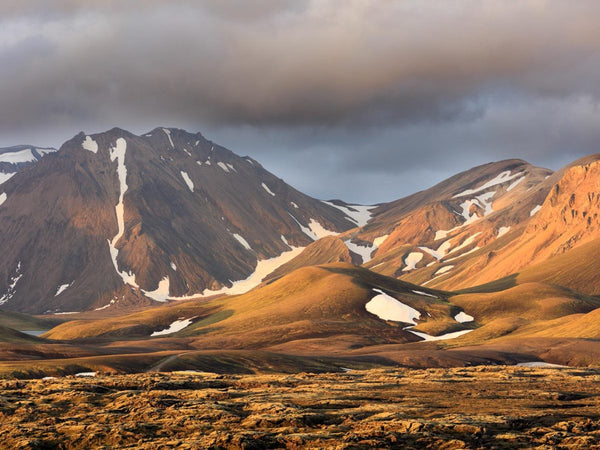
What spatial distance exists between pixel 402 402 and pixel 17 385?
39.0 meters

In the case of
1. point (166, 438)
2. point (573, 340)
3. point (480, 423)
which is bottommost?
point (573, 340)

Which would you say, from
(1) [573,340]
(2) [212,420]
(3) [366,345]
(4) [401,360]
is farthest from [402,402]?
(3) [366,345]

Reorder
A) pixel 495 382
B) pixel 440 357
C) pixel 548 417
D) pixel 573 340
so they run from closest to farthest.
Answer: pixel 548 417
pixel 495 382
pixel 440 357
pixel 573 340

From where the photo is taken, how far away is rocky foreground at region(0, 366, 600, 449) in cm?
4359

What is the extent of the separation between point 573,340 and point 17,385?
13367 centimetres

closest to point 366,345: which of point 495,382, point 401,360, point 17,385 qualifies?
point 401,360

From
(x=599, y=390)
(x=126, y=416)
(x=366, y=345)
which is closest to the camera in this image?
(x=126, y=416)

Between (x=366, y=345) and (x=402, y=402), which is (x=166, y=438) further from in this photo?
(x=366, y=345)

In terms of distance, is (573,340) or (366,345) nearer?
(573,340)

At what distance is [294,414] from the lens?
51031 mm

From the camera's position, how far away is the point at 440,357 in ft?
503

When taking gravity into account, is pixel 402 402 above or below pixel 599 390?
above

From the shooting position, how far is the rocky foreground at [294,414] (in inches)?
1716

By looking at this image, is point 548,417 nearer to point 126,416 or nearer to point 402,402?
point 402,402
